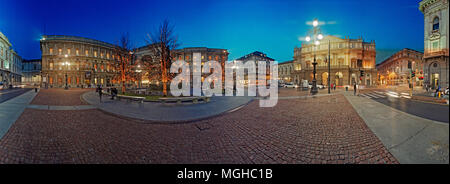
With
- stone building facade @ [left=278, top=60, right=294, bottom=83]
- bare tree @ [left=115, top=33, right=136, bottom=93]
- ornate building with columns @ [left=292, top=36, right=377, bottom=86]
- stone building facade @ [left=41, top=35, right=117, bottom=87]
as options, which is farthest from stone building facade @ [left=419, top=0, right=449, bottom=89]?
stone building facade @ [left=278, top=60, right=294, bottom=83]

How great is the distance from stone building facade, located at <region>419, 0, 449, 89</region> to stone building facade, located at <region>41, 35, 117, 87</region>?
57.2 metres

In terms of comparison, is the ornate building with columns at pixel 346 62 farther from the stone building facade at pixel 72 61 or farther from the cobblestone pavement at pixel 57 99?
the stone building facade at pixel 72 61

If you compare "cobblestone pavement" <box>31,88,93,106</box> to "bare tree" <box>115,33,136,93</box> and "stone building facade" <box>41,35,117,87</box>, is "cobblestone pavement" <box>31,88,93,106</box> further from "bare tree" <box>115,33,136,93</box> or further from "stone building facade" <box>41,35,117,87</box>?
"stone building facade" <box>41,35,117,87</box>

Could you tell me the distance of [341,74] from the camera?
49.2 metres

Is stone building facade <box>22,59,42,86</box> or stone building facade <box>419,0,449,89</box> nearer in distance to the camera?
stone building facade <box>419,0,449,89</box>

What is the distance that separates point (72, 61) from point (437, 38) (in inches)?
2830

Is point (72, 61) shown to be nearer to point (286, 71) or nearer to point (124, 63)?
point (124, 63)

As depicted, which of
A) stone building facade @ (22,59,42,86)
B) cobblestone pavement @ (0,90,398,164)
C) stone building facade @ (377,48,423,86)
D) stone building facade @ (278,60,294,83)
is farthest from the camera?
stone building facade @ (22,59,42,86)

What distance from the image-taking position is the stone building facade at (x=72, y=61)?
48.1 meters

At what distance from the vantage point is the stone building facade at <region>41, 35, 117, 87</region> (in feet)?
158

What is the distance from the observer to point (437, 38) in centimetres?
232
